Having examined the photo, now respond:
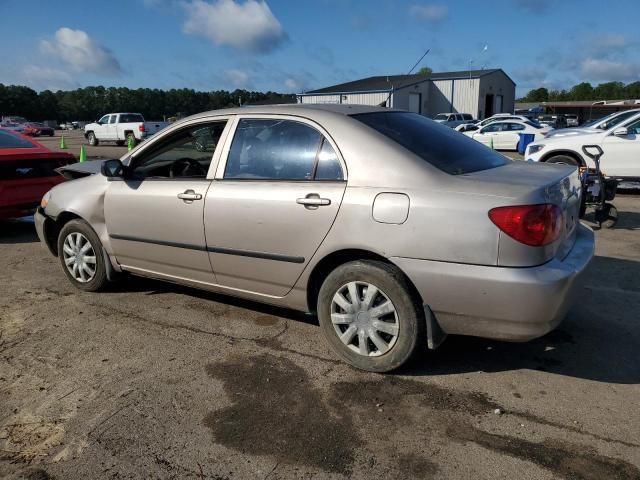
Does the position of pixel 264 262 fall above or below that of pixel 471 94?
below

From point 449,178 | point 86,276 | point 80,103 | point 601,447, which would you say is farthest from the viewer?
A: point 80,103

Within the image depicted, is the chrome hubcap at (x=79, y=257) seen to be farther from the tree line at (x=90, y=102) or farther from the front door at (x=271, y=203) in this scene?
the tree line at (x=90, y=102)

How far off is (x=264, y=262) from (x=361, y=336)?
2.84ft

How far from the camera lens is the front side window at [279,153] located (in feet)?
11.6

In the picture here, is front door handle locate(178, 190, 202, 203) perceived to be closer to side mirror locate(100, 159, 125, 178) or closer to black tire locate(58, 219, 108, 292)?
side mirror locate(100, 159, 125, 178)

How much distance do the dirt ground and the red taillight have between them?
78 cm

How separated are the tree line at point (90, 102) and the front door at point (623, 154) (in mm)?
76057

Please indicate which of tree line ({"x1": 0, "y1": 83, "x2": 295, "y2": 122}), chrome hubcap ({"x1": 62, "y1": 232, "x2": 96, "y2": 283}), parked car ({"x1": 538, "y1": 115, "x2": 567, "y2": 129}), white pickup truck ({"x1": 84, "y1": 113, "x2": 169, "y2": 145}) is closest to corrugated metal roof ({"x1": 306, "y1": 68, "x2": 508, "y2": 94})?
parked car ({"x1": 538, "y1": 115, "x2": 567, "y2": 129})

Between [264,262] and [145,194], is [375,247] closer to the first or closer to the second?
[264,262]

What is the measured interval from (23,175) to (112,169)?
388 cm

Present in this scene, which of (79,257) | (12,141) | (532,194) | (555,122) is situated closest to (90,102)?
(555,122)

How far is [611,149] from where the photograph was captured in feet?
32.6

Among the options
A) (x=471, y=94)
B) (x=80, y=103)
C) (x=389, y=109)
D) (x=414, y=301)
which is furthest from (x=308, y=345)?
(x=80, y=103)

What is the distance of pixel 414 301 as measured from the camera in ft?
10.5
